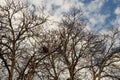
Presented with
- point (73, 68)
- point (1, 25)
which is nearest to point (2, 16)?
point (1, 25)

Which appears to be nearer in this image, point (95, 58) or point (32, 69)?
point (32, 69)

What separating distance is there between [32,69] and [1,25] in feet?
12.9

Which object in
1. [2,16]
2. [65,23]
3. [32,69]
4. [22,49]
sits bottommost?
[32,69]

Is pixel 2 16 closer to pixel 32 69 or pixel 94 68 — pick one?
pixel 32 69

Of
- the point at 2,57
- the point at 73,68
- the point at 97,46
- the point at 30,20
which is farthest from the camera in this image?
the point at 97,46

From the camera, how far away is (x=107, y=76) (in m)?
30.8

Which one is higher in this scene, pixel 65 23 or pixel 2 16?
pixel 65 23

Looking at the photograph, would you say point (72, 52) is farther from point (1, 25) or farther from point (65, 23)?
point (1, 25)

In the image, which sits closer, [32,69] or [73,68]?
[32,69]

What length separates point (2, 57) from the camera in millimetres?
19469

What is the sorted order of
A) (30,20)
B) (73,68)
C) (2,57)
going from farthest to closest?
(73,68), (30,20), (2,57)

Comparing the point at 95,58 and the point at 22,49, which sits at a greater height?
the point at 95,58

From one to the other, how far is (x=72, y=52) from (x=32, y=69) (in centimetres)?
908

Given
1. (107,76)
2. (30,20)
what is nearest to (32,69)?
(30,20)
